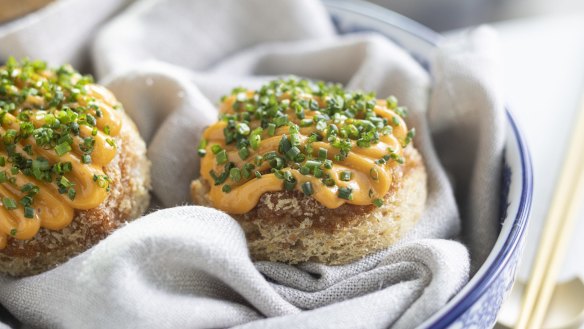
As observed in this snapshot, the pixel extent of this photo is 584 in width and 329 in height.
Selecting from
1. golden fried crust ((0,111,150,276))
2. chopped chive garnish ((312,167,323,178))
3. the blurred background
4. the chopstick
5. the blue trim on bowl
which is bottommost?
the chopstick

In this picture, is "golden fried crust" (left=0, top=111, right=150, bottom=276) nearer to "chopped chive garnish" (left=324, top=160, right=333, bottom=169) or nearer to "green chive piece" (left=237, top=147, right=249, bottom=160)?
"green chive piece" (left=237, top=147, right=249, bottom=160)

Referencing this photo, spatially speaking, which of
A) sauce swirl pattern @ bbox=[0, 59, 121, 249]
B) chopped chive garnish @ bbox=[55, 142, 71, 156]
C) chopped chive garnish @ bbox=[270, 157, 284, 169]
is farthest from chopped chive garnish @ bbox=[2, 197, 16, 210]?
chopped chive garnish @ bbox=[270, 157, 284, 169]

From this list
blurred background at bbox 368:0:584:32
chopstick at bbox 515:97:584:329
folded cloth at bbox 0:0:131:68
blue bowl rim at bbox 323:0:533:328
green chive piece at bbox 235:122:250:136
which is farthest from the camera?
blurred background at bbox 368:0:584:32

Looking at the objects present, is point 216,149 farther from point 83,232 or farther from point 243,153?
point 83,232

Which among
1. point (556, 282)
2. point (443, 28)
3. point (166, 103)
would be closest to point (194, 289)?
point (166, 103)

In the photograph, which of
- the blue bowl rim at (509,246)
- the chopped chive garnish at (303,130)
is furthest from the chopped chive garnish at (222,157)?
the blue bowl rim at (509,246)

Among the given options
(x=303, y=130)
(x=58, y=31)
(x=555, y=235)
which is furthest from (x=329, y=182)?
(x=58, y=31)

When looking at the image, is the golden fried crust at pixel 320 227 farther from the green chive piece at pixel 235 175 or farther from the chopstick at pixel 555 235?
the chopstick at pixel 555 235
